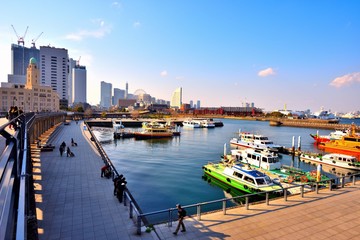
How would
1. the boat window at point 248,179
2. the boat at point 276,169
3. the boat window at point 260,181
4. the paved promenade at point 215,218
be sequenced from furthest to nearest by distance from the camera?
the boat at point 276,169, the boat window at point 248,179, the boat window at point 260,181, the paved promenade at point 215,218

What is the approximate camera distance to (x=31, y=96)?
11512cm

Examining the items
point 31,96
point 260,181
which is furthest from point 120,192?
point 31,96

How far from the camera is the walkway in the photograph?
12.0 meters

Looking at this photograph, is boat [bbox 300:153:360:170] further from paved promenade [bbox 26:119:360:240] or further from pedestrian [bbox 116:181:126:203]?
pedestrian [bbox 116:181:126:203]

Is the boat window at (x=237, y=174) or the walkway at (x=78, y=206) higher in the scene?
the walkway at (x=78, y=206)

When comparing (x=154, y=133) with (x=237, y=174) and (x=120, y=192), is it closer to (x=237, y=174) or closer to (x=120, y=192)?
(x=237, y=174)

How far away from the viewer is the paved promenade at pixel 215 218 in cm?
1177

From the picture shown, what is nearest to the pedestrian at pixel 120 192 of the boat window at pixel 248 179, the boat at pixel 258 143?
the boat window at pixel 248 179

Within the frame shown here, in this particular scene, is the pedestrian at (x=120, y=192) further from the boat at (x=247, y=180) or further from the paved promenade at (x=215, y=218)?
the boat at (x=247, y=180)

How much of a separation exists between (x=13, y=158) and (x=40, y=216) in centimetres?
1127

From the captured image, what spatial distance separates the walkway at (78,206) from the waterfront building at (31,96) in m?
96.1

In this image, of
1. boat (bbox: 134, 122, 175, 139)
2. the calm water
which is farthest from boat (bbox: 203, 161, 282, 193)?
boat (bbox: 134, 122, 175, 139)

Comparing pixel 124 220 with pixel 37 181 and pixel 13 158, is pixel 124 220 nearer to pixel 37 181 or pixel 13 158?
pixel 13 158

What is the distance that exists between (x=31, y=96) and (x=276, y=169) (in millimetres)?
121956
